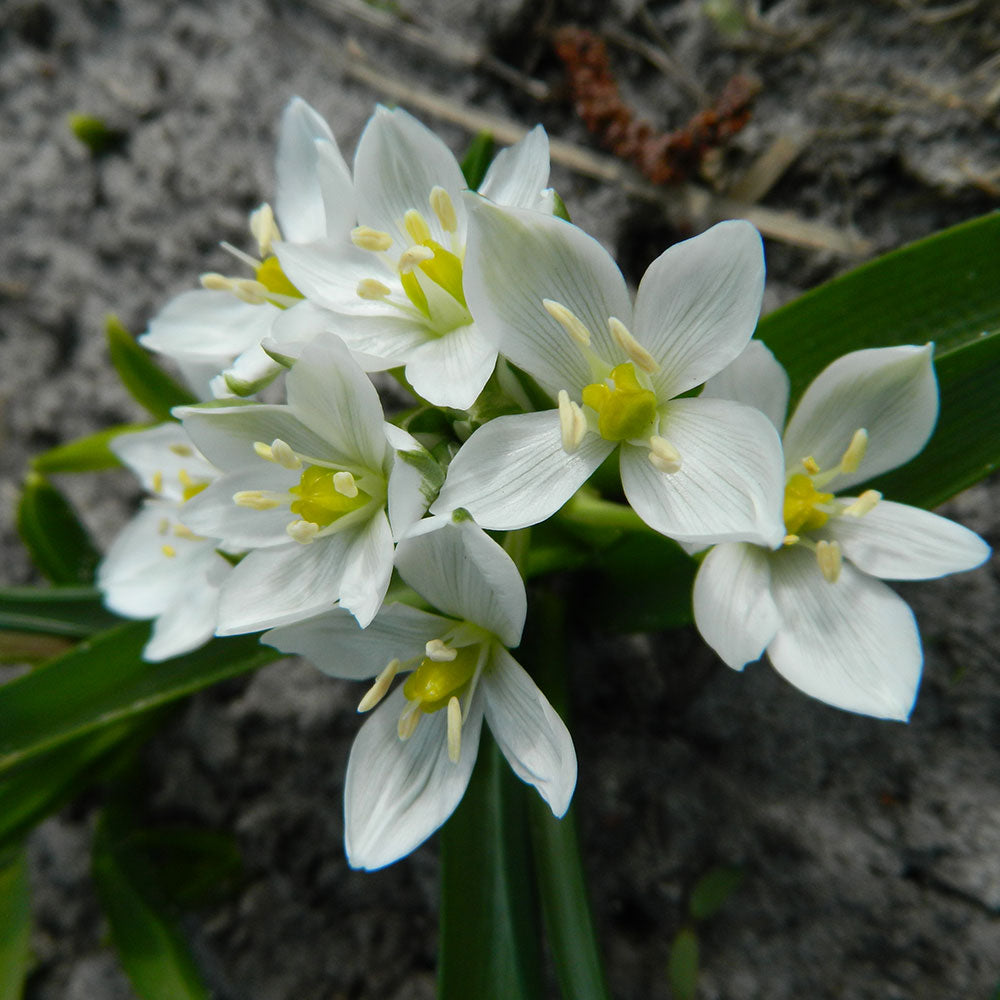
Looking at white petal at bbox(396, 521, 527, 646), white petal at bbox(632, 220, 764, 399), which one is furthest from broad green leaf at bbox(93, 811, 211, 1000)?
white petal at bbox(632, 220, 764, 399)

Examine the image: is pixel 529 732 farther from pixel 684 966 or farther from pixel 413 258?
pixel 684 966

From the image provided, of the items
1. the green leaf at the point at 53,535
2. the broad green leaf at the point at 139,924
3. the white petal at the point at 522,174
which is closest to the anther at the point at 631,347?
the white petal at the point at 522,174

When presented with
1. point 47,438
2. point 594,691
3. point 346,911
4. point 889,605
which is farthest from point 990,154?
point 47,438

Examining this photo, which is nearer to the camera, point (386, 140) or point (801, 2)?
point (386, 140)

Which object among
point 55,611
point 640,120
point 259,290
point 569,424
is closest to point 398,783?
point 569,424

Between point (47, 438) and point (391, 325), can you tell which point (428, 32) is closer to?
point (391, 325)

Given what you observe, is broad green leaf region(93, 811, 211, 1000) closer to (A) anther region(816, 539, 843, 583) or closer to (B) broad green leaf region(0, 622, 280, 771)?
(B) broad green leaf region(0, 622, 280, 771)

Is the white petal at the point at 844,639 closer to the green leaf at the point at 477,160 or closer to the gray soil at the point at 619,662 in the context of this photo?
the gray soil at the point at 619,662
